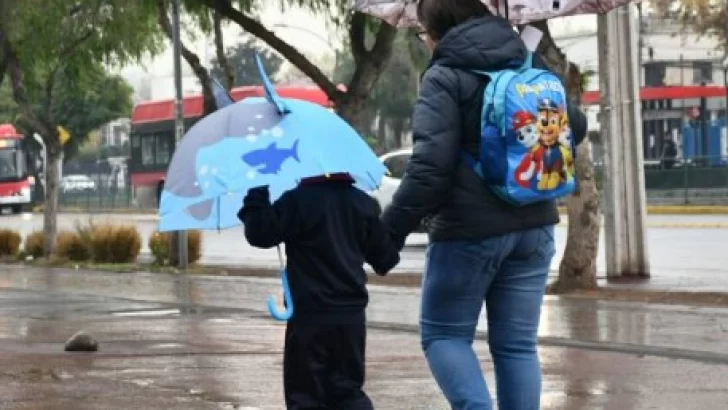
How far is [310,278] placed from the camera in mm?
6023

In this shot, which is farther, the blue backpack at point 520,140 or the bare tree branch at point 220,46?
the bare tree branch at point 220,46

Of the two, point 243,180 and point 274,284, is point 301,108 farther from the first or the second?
point 274,284

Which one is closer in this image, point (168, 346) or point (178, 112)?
point (168, 346)

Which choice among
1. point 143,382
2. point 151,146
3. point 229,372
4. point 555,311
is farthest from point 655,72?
point 143,382

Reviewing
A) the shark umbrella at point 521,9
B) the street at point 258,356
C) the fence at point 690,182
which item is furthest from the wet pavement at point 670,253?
the shark umbrella at point 521,9

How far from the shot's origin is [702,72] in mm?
→ 64625

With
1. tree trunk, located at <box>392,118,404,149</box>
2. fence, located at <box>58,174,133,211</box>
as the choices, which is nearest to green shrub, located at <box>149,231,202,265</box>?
fence, located at <box>58,174,133,211</box>

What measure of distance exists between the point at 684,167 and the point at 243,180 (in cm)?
3589

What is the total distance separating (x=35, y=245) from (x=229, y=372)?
17744 millimetres

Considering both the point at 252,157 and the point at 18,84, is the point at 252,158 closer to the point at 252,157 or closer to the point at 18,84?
the point at 252,157

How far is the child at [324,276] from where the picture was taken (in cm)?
596

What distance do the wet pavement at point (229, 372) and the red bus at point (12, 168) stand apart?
49.0m

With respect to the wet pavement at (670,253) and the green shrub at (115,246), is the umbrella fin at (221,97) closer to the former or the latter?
the wet pavement at (670,253)

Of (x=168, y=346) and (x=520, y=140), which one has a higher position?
(x=520, y=140)
